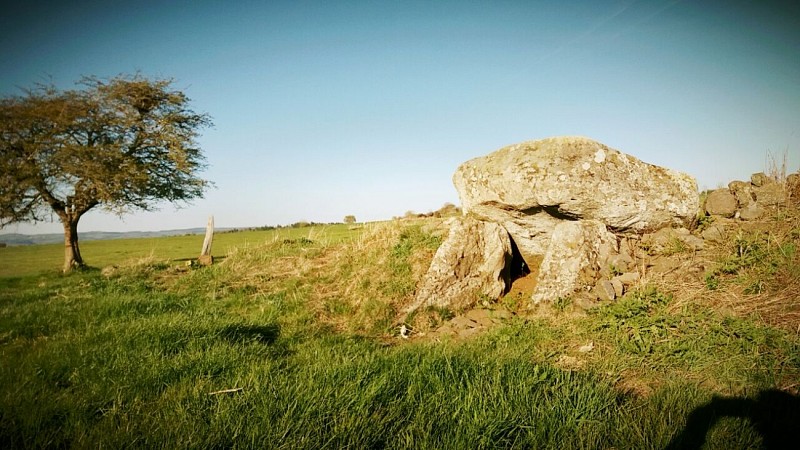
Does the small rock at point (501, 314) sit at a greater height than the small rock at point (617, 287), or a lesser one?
lesser

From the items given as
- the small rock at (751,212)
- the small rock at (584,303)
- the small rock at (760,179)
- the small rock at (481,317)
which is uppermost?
the small rock at (760,179)

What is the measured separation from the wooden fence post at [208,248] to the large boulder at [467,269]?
1124 centimetres

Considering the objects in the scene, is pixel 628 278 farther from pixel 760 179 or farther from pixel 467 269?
pixel 760 179

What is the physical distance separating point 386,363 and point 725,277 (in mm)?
5706

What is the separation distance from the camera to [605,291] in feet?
19.3

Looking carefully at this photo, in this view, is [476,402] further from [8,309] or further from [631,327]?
[8,309]

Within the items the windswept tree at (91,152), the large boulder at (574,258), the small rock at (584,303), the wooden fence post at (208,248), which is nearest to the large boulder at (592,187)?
the large boulder at (574,258)

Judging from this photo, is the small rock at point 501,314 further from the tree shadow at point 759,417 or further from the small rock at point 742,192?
the small rock at point 742,192

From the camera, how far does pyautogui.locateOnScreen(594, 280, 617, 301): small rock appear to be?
5.80m

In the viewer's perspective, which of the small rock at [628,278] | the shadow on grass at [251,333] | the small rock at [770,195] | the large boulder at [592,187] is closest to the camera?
the shadow on grass at [251,333]

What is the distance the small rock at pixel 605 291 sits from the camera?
19.0 feet

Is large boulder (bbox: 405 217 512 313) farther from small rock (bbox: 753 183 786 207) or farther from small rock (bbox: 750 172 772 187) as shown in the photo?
small rock (bbox: 750 172 772 187)

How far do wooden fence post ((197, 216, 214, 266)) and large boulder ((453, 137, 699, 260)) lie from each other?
1311cm

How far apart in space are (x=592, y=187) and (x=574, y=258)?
1458 millimetres
